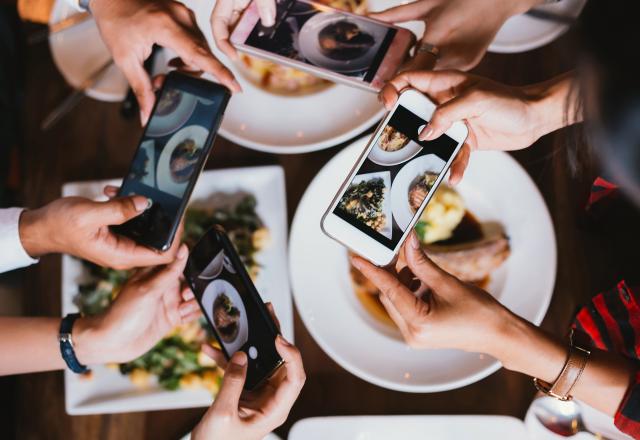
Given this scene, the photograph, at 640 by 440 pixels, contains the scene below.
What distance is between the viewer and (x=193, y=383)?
104cm

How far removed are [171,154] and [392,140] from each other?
446 mm

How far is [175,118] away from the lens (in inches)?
40.2

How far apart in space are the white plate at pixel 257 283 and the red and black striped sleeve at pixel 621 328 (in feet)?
1.97

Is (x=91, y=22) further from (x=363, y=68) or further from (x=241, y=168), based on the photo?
(x=363, y=68)

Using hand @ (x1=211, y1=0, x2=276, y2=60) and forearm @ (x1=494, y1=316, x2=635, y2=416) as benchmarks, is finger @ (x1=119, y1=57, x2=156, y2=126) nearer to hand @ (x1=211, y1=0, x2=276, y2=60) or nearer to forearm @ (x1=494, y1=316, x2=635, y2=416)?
hand @ (x1=211, y1=0, x2=276, y2=60)

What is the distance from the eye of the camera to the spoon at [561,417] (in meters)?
0.95

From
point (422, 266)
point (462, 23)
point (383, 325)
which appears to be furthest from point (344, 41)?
point (383, 325)

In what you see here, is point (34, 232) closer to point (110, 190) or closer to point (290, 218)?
point (110, 190)

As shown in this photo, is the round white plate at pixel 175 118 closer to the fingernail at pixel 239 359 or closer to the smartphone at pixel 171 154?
the smartphone at pixel 171 154

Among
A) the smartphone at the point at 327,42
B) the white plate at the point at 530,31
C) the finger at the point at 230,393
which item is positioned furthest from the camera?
the white plate at the point at 530,31

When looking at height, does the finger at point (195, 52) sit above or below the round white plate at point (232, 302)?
above

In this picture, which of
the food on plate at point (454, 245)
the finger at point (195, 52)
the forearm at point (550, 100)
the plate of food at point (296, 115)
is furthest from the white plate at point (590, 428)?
the finger at point (195, 52)

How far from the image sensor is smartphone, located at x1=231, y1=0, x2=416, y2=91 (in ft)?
3.37

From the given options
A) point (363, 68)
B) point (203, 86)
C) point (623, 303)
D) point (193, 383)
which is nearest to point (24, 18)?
point (203, 86)
